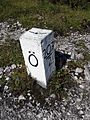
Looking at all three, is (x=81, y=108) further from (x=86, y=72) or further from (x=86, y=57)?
(x=86, y=57)

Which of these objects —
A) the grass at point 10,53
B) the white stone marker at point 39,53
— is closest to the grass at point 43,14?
the grass at point 10,53

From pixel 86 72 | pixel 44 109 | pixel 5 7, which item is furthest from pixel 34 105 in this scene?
pixel 5 7

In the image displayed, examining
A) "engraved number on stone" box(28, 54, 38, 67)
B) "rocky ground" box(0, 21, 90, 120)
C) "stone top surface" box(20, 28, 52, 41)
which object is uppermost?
"stone top surface" box(20, 28, 52, 41)

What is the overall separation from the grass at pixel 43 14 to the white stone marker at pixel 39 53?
290cm

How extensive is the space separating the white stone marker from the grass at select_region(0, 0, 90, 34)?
2900 millimetres

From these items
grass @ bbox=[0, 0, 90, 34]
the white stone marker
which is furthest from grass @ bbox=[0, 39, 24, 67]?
grass @ bbox=[0, 0, 90, 34]

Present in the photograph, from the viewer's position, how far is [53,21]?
9.16 m

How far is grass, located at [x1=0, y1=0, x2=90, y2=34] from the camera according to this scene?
8938 mm

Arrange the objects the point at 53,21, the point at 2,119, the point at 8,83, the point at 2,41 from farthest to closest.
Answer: the point at 53,21 → the point at 2,41 → the point at 8,83 → the point at 2,119

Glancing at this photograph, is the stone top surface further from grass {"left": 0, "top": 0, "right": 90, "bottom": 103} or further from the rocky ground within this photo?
the rocky ground

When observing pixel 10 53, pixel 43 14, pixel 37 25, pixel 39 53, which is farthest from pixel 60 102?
pixel 43 14

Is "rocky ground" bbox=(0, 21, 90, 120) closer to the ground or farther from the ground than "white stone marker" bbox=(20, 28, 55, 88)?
closer to the ground

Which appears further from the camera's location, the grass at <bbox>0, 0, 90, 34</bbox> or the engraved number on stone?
the grass at <bbox>0, 0, 90, 34</bbox>

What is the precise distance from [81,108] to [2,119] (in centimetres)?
170
